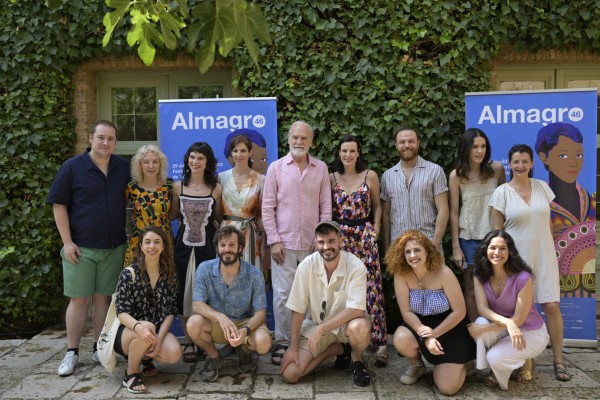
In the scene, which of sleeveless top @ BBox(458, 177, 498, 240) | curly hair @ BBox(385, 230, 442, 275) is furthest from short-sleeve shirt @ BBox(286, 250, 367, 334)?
sleeveless top @ BBox(458, 177, 498, 240)

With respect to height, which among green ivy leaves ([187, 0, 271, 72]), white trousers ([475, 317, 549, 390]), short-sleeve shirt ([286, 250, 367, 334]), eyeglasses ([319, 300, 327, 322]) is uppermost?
green ivy leaves ([187, 0, 271, 72])

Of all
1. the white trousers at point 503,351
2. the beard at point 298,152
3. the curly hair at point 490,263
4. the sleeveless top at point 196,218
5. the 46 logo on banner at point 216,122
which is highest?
the 46 logo on banner at point 216,122

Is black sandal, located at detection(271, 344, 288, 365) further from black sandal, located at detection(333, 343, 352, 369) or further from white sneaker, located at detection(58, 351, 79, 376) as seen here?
white sneaker, located at detection(58, 351, 79, 376)

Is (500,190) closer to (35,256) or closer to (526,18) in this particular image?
(526,18)

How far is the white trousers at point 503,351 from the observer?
3590mm

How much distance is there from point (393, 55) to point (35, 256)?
142 inches

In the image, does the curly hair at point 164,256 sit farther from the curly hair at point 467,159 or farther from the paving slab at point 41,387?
the curly hair at point 467,159

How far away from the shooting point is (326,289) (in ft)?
12.5

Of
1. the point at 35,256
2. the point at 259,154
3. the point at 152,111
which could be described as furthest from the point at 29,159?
the point at 259,154

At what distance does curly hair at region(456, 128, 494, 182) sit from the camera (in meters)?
4.23

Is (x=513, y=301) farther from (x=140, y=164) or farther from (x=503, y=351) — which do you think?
(x=140, y=164)

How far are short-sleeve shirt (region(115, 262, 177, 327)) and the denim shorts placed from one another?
6.91 ft

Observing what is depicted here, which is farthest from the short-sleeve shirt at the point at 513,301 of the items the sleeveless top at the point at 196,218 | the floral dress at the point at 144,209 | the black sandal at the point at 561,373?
the floral dress at the point at 144,209

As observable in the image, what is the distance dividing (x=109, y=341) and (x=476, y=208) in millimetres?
2660
